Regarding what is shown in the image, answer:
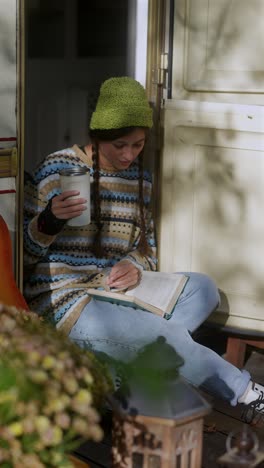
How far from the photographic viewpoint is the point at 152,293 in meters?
3.24

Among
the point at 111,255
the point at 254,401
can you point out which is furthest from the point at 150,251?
the point at 254,401

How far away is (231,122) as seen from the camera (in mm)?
3445

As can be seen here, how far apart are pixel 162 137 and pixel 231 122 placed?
32 centimetres

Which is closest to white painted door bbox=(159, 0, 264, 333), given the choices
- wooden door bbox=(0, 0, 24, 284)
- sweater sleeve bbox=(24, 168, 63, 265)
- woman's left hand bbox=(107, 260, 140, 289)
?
woman's left hand bbox=(107, 260, 140, 289)

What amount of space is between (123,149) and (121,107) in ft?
0.51

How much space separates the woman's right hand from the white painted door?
81cm

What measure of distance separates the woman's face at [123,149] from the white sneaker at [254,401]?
0.95 metres

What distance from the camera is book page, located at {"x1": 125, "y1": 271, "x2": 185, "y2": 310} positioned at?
3.21m

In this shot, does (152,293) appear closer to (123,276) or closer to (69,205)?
(123,276)

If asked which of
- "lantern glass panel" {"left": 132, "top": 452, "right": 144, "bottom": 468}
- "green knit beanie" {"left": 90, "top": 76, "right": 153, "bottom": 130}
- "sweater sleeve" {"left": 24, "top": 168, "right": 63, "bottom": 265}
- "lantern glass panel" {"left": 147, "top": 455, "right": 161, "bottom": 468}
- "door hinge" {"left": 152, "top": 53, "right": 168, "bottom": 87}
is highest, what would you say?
"door hinge" {"left": 152, "top": 53, "right": 168, "bottom": 87}

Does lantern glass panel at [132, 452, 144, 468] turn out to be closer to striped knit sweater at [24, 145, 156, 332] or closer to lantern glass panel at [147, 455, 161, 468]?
lantern glass panel at [147, 455, 161, 468]

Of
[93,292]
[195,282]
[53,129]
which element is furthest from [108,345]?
[53,129]

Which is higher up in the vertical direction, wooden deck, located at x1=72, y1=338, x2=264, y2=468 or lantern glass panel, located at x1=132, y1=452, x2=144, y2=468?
lantern glass panel, located at x1=132, y1=452, x2=144, y2=468

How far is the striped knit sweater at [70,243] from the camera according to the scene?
3.14 meters
